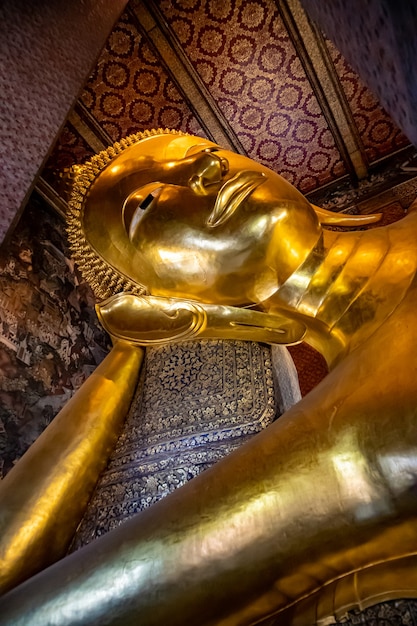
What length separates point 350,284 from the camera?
1332mm

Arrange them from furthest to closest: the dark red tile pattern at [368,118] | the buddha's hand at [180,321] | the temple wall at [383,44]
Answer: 1. the dark red tile pattern at [368,118]
2. the buddha's hand at [180,321]
3. the temple wall at [383,44]

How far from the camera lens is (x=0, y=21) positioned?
43.7 inches

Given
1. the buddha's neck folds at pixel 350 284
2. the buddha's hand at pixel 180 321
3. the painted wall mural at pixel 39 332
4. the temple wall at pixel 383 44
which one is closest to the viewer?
the temple wall at pixel 383 44

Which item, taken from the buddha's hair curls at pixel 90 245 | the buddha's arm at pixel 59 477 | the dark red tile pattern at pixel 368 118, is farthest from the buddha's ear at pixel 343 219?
the dark red tile pattern at pixel 368 118

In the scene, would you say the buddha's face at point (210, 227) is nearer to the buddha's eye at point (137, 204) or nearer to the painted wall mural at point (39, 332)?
the buddha's eye at point (137, 204)

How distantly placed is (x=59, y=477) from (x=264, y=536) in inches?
23.2

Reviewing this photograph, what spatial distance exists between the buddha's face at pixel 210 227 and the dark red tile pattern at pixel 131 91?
1.04m

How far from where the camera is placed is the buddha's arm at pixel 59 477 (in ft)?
3.72

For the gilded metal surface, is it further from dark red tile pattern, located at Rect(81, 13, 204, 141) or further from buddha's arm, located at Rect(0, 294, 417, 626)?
dark red tile pattern, located at Rect(81, 13, 204, 141)

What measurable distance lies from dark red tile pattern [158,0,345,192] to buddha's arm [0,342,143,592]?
1.55 meters

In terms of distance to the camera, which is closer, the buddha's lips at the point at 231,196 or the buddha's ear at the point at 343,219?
the buddha's lips at the point at 231,196

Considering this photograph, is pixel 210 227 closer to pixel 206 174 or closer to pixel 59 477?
pixel 206 174

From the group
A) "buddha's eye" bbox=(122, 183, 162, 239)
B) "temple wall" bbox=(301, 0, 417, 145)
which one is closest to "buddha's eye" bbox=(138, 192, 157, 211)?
"buddha's eye" bbox=(122, 183, 162, 239)

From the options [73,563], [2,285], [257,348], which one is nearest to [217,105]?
[2,285]
